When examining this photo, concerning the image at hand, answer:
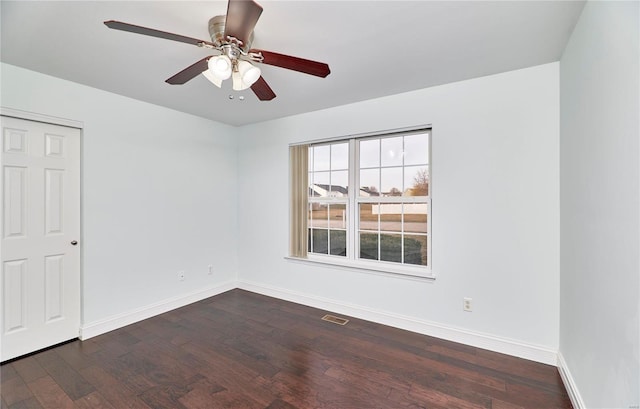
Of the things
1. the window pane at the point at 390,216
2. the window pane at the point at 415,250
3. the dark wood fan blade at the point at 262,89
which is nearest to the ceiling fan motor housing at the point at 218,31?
the dark wood fan blade at the point at 262,89

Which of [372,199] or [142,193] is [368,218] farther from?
[142,193]

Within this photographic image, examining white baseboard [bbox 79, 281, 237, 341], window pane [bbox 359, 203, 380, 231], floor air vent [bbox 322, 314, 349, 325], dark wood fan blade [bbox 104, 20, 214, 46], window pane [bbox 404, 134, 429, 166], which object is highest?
dark wood fan blade [bbox 104, 20, 214, 46]

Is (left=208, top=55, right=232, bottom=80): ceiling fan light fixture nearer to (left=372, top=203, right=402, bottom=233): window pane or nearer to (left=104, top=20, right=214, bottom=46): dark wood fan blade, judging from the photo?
(left=104, top=20, right=214, bottom=46): dark wood fan blade

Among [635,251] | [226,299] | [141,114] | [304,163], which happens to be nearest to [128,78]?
[141,114]

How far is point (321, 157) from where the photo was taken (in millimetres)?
3893

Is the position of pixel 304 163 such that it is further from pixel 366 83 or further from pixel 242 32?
pixel 242 32

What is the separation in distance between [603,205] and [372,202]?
2087 mm

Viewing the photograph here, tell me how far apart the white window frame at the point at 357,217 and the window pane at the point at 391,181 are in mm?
70

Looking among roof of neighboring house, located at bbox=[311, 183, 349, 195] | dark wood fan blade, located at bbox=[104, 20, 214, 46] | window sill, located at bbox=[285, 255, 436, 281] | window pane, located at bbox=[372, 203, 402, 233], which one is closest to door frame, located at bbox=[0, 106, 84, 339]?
dark wood fan blade, located at bbox=[104, 20, 214, 46]

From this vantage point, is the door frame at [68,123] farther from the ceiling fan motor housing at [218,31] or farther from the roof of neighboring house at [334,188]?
the roof of neighboring house at [334,188]

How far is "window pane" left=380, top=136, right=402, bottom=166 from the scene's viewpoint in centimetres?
329

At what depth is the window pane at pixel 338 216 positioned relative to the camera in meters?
3.69

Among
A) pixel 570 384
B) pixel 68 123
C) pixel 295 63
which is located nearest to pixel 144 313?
pixel 68 123

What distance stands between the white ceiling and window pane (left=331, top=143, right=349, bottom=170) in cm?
78
